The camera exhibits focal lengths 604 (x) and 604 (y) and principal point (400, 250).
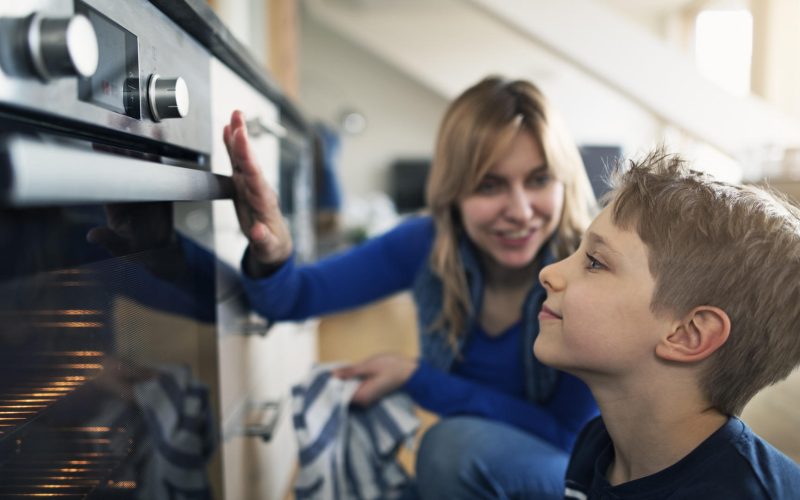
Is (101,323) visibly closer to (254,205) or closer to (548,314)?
(254,205)

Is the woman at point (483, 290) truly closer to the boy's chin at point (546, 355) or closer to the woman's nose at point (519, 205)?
the woman's nose at point (519, 205)

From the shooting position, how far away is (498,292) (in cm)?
116

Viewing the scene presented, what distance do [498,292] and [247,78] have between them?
1.95 ft

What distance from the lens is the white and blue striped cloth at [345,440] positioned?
0.99 m

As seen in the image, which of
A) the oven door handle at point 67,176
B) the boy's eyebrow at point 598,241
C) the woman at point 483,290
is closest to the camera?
the oven door handle at point 67,176

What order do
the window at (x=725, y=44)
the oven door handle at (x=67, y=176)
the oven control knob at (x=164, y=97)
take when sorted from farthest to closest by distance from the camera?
the window at (x=725, y=44) → the oven control knob at (x=164, y=97) → the oven door handle at (x=67, y=176)

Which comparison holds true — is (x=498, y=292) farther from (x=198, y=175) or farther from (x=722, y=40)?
(x=722, y=40)

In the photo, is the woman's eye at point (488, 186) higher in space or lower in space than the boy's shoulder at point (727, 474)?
higher

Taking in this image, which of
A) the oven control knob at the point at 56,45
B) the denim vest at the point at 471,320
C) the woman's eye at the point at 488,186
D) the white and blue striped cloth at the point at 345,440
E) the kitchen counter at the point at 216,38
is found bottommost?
the white and blue striped cloth at the point at 345,440

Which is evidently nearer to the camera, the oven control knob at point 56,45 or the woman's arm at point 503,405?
the oven control knob at point 56,45

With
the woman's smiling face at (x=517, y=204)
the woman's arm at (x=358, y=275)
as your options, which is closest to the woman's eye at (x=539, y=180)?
the woman's smiling face at (x=517, y=204)

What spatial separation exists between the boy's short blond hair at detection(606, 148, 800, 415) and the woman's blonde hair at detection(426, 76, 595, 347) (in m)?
0.36

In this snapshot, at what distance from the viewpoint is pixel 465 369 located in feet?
3.86

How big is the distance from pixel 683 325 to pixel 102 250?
0.58 metres
